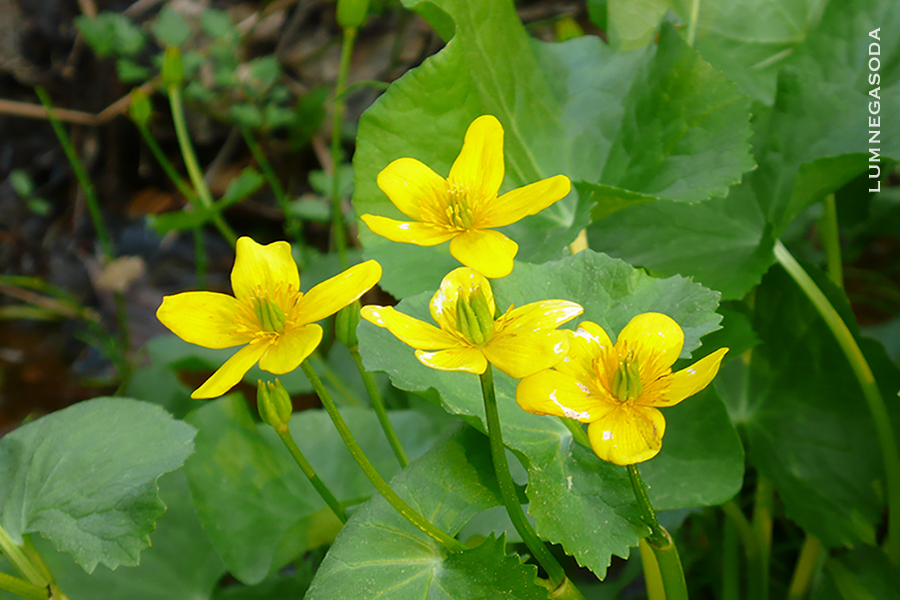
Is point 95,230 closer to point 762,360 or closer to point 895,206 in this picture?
point 762,360

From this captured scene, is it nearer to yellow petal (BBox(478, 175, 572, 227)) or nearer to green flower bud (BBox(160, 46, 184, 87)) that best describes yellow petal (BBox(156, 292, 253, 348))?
yellow petal (BBox(478, 175, 572, 227))

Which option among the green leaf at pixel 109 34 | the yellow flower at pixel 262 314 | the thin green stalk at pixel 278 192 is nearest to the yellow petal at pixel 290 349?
the yellow flower at pixel 262 314

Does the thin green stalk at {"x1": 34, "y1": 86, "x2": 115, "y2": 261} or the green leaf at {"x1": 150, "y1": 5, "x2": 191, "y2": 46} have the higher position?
the green leaf at {"x1": 150, "y1": 5, "x2": 191, "y2": 46}

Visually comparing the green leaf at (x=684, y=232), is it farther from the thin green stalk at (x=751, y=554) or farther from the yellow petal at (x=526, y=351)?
the yellow petal at (x=526, y=351)

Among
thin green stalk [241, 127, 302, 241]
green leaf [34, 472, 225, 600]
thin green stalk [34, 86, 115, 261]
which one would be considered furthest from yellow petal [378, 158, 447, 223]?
thin green stalk [34, 86, 115, 261]

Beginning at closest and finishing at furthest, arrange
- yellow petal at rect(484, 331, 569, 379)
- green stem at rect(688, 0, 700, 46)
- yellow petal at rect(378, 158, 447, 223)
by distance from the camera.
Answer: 1. yellow petal at rect(484, 331, 569, 379)
2. yellow petal at rect(378, 158, 447, 223)
3. green stem at rect(688, 0, 700, 46)

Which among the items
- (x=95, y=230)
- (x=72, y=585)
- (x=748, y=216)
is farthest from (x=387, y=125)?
(x=95, y=230)
